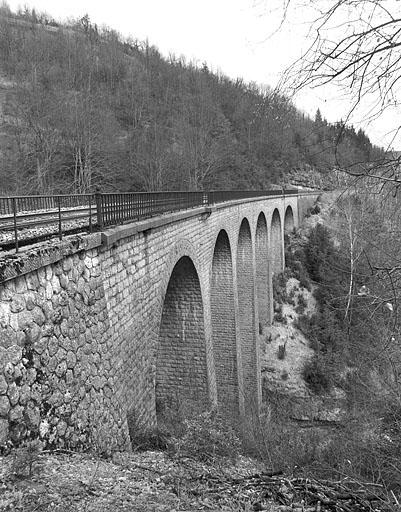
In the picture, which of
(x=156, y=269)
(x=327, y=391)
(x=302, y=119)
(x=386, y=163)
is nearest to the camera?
(x=386, y=163)

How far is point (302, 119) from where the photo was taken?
2.85 metres

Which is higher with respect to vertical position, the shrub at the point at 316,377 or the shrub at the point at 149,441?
the shrub at the point at 149,441

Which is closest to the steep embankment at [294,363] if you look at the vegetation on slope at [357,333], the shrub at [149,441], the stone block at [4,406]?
the vegetation on slope at [357,333]

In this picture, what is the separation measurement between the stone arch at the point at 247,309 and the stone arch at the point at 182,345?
780cm

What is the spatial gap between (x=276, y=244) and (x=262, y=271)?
698 cm

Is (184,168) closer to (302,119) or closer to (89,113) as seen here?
(89,113)

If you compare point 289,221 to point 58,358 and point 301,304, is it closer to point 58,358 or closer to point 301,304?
point 301,304

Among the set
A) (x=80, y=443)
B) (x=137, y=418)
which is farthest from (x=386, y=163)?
(x=137, y=418)

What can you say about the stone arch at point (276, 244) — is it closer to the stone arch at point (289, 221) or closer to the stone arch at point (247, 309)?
the stone arch at point (289, 221)

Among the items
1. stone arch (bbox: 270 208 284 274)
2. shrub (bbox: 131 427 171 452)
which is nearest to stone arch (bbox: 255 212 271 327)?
stone arch (bbox: 270 208 284 274)

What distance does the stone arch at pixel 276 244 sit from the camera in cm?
3153

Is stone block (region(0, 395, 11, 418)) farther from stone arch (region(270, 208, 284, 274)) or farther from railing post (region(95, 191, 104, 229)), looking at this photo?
stone arch (region(270, 208, 284, 274))

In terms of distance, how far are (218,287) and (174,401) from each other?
20.3ft

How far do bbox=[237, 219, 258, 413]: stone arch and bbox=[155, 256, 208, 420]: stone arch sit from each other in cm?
780
